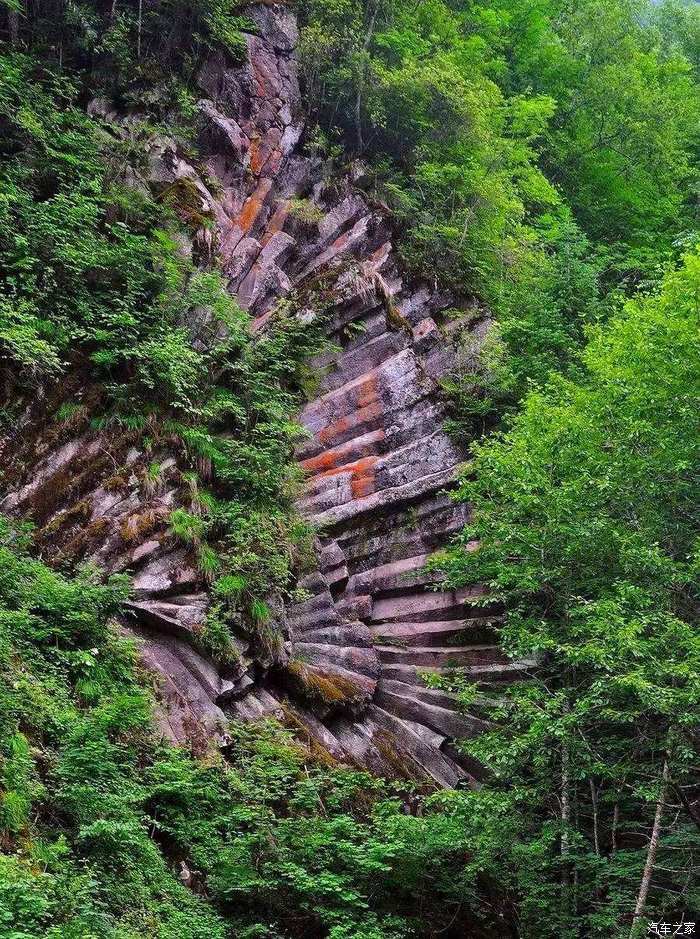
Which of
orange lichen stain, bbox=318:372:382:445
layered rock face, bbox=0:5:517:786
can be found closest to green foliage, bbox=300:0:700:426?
layered rock face, bbox=0:5:517:786

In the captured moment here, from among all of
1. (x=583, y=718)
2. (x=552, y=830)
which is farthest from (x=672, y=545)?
(x=552, y=830)

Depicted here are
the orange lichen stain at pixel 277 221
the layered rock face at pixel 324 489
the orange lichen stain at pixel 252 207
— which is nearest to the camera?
the layered rock face at pixel 324 489

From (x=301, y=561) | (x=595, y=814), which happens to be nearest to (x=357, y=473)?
(x=301, y=561)

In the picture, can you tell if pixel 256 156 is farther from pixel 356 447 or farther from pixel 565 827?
pixel 565 827

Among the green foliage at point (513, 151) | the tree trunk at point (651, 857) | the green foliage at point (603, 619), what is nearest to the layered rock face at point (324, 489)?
the green foliage at point (513, 151)

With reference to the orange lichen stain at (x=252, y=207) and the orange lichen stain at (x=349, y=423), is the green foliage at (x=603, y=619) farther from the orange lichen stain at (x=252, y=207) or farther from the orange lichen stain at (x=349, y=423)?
the orange lichen stain at (x=252, y=207)

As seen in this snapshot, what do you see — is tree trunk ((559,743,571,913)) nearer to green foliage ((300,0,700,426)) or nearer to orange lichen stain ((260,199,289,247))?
green foliage ((300,0,700,426))

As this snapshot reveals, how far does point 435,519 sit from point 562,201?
1370cm

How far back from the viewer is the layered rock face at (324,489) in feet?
35.3

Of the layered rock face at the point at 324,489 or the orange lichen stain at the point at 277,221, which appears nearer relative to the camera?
the layered rock face at the point at 324,489

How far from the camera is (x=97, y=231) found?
12773 millimetres

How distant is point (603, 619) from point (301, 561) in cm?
542

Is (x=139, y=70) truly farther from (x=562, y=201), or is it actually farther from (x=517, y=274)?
(x=562, y=201)

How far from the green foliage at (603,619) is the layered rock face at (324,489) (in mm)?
2155
